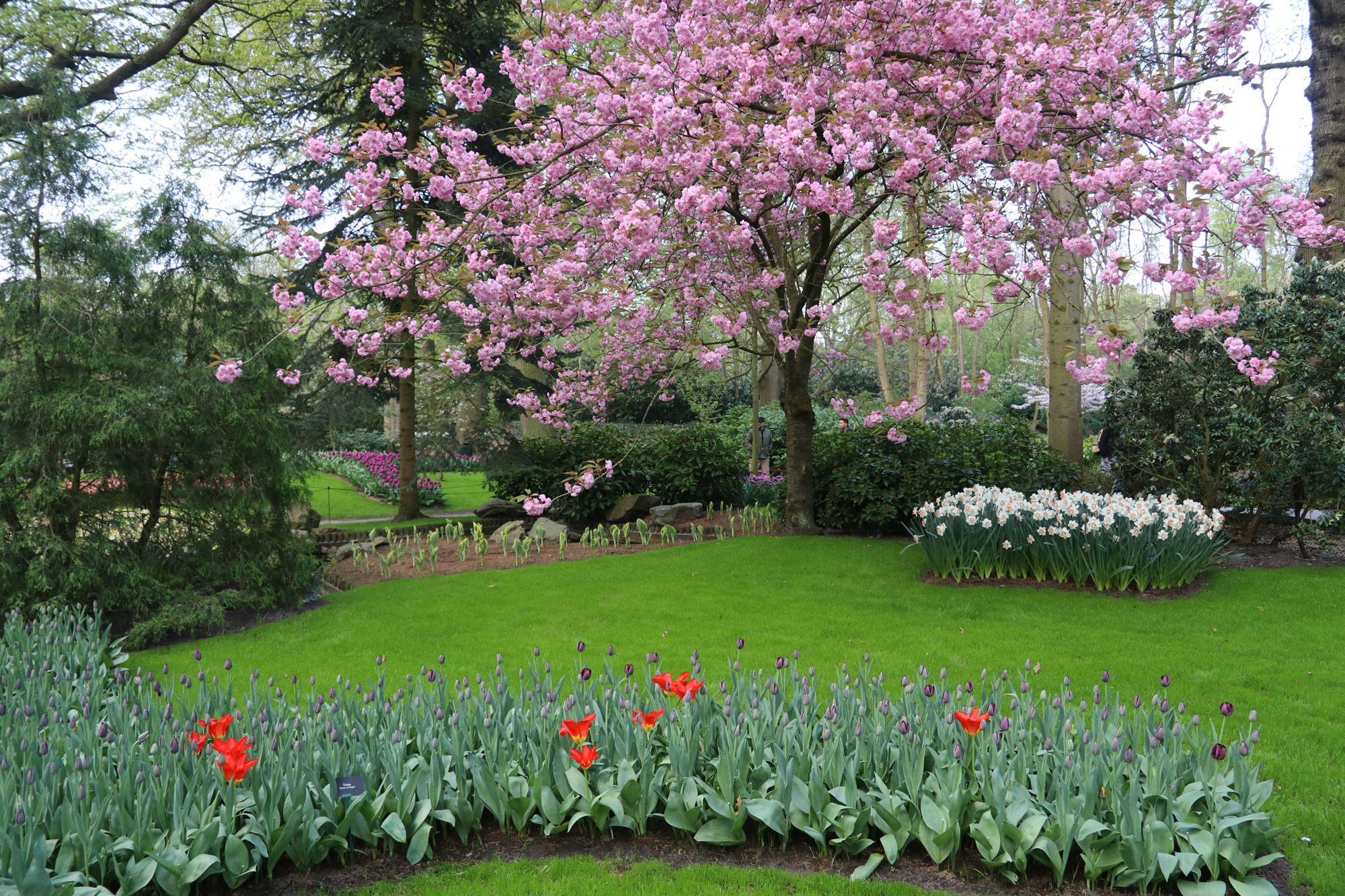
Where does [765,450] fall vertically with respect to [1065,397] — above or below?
below

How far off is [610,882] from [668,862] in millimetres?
254

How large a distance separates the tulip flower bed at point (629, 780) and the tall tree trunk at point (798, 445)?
5.50 m

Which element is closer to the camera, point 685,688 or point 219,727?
point 219,727

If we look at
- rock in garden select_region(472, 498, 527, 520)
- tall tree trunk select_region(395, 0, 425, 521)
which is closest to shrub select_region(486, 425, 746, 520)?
rock in garden select_region(472, 498, 527, 520)

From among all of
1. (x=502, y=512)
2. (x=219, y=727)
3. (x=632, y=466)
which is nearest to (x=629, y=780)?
(x=219, y=727)

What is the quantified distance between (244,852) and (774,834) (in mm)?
1848

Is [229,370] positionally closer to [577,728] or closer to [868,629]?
[577,728]

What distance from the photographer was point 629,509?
11117 millimetres

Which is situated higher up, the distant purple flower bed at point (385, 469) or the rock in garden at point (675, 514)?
the distant purple flower bed at point (385, 469)

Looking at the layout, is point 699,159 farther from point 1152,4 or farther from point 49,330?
point 49,330

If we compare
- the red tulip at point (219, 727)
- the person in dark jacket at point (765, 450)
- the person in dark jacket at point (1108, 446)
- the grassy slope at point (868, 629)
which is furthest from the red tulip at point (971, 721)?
the person in dark jacket at point (765, 450)

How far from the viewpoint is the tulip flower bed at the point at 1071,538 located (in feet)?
22.2

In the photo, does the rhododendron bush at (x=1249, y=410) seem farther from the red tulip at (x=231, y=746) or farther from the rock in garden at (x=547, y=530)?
the red tulip at (x=231, y=746)

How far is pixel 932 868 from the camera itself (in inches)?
115
